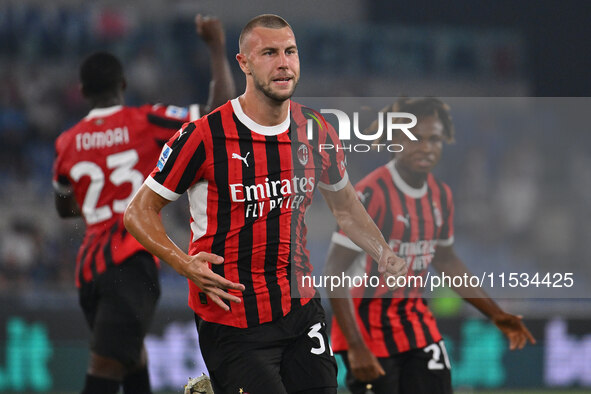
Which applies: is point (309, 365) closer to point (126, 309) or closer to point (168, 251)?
point (168, 251)

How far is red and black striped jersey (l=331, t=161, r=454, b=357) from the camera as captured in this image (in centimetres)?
523

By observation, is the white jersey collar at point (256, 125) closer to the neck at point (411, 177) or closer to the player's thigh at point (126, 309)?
the neck at point (411, 177)

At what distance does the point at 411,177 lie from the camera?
213 inches

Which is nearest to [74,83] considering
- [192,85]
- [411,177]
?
[192,85]

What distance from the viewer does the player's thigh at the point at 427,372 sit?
512 centimetres

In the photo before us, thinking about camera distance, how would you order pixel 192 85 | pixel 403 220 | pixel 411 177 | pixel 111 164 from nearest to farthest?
pixel 403 220 → pixel 411 177 → pixel 111 164 → pixel 192 85

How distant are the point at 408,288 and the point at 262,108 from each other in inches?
67.9

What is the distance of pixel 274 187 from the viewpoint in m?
4.06

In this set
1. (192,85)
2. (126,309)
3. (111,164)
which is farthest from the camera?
(192,85)

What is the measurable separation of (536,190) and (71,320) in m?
4.76

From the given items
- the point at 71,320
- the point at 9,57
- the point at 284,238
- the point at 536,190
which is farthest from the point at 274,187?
the point at 9,57

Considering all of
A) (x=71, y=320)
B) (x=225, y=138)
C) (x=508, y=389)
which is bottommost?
(x=508, y=389)

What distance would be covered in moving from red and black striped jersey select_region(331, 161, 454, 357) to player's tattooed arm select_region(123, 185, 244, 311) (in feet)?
4.66

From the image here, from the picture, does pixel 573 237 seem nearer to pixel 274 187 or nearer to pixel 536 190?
pixel 536 190
